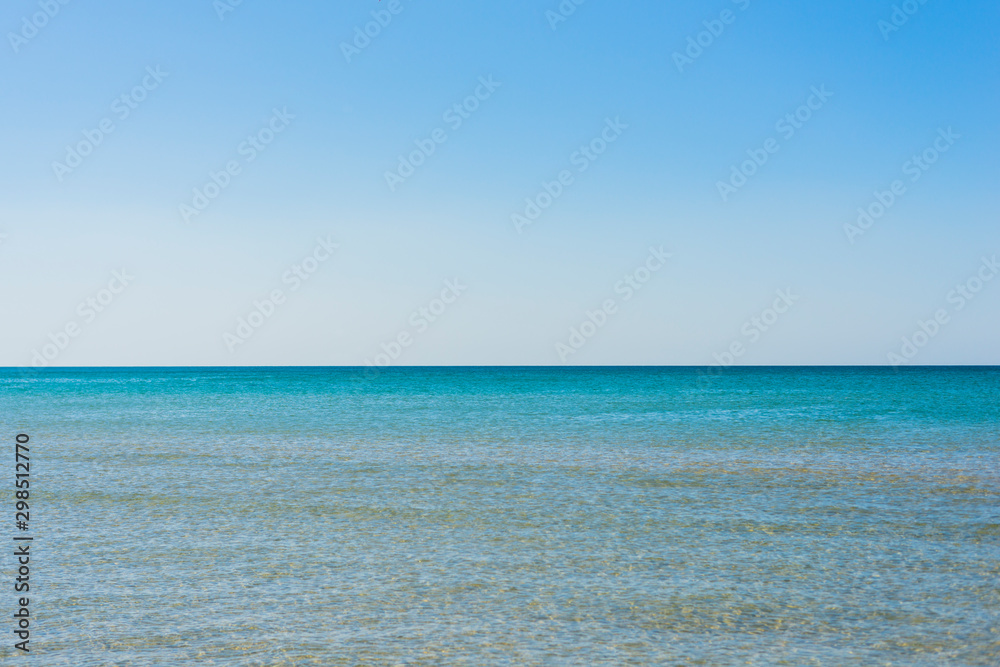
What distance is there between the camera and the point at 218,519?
47.8 feet

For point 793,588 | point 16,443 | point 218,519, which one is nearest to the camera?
point 793,588

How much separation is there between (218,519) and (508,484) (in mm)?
6391

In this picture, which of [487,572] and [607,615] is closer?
[607,615]

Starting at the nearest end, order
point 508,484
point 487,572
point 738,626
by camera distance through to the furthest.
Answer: point 738,626
point 487,572
point 508,484

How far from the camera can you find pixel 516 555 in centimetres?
1188

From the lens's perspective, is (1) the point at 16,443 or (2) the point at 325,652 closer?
(2) the point at 325,652

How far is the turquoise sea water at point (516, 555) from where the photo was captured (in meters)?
8.46

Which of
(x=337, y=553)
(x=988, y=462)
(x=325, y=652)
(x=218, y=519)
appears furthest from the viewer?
(x=988, y=462)

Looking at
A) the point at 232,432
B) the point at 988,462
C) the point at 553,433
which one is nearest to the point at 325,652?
the point at 988,462

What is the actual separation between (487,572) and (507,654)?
2.81 m

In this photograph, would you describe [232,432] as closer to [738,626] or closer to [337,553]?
[337,553]

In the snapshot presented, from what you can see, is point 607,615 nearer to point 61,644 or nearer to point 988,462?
point 61,644

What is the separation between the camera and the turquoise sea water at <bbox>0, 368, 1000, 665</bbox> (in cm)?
846

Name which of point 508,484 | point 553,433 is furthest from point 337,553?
point 553,433
